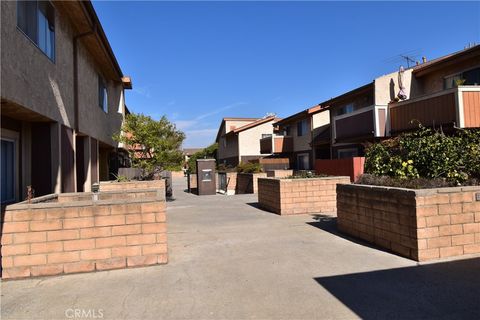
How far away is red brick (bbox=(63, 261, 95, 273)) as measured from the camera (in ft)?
19.1

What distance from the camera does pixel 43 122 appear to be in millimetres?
8977

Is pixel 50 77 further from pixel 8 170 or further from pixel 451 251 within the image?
pixel 451 251

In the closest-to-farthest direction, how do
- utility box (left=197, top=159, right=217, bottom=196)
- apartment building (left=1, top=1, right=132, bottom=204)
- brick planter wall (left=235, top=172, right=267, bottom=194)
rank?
apartment building (left=1, top=1, right=132, bottom=204)
brick planter wall (left=235, top=172, right=267, bottom=194)
utility box (left=197, top=159, right=217, bottom=196)

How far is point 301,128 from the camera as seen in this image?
96.7 feet

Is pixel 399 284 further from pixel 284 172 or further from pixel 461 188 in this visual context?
pixel 284 172

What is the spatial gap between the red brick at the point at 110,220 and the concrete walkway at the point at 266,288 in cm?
74

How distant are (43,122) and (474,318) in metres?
8.96

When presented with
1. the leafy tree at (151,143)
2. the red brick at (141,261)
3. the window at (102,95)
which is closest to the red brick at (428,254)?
the red brick at (141,261)

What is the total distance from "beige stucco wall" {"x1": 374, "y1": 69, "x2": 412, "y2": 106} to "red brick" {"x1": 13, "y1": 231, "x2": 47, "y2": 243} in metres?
16.1

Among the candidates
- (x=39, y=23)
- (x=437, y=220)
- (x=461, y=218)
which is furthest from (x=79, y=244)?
(x=461, y=218)

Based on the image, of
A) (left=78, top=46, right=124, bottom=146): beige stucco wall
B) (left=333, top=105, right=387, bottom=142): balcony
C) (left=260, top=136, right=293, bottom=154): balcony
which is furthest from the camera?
(left=260, top=136, right=293, bottom=154): balcony

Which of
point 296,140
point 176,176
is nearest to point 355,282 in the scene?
point 296,140

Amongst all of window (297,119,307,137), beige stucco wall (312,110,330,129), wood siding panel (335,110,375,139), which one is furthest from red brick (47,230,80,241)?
window (297,119,307,137)

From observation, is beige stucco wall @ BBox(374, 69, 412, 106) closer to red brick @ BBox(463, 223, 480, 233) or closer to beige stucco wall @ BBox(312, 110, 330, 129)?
beige stucco wall @ BBox(312, 110, 330, 129)
